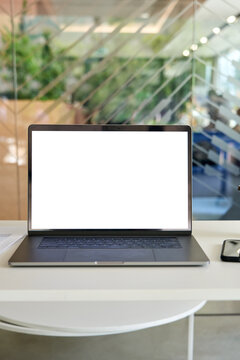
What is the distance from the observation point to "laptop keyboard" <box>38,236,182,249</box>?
3.62 ft

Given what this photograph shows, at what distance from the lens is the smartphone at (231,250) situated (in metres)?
1.03

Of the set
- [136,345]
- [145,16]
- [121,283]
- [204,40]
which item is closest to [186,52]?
[204,40]

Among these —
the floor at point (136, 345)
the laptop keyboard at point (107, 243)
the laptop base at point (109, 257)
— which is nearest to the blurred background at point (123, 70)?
Answer: the floor at point (136, 345)

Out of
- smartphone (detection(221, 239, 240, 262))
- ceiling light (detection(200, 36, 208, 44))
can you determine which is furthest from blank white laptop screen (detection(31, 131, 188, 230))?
ceiling light (detection(200, 36, 208, 44))

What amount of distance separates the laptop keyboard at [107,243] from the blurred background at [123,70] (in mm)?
2129

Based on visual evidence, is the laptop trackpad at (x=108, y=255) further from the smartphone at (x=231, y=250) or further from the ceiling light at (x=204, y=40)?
the ceiling light at (x=204, y=40)

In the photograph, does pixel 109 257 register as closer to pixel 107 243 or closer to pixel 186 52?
pixel 107 243

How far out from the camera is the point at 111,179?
4.09 ft

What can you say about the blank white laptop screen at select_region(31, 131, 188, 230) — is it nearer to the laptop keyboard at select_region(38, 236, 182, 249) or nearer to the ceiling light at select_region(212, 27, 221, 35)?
the laptop keyboard at select_region(38, 236, 182, 249)

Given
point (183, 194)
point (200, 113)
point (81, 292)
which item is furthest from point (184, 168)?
point (200, 113)

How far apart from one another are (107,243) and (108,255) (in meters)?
0.10

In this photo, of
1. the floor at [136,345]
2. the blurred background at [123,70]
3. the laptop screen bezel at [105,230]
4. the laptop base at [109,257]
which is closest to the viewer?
the laptop base at [109,257]

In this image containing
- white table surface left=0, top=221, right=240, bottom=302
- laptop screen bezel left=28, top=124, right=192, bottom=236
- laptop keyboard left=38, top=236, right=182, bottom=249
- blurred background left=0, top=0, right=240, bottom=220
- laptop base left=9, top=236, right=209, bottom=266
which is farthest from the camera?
blurred background left=0, top=0, right=240, bottom=220

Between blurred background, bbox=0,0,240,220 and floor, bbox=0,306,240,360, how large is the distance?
5.01 ft
